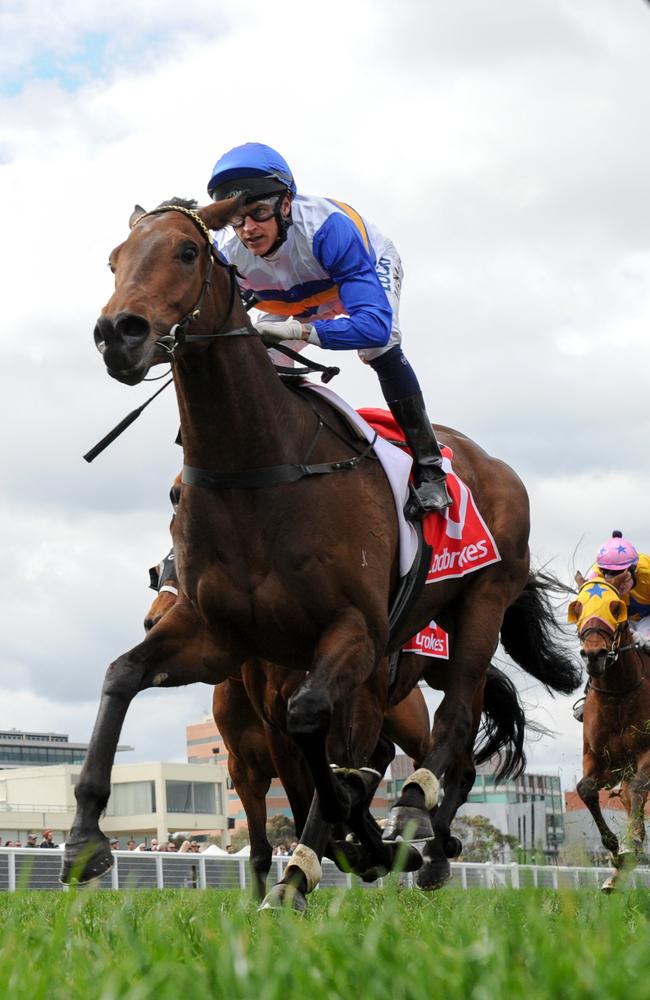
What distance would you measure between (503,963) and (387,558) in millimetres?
3627

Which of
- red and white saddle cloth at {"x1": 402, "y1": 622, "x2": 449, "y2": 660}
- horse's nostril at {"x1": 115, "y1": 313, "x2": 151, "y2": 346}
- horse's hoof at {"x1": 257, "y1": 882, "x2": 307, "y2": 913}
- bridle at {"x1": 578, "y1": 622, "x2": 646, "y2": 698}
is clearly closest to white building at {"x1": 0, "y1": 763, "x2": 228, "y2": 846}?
bridle at {"x1": 578, "y1": 622, "x2": 646, "y2": 698}

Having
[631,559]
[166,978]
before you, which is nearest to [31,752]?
[631,559]

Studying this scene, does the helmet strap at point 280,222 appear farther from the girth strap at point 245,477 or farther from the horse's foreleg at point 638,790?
the horse's foreleg at point 638,790

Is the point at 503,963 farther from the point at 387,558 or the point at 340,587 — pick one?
the point at 387,558

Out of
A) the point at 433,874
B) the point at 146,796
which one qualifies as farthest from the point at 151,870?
the point at 146,796

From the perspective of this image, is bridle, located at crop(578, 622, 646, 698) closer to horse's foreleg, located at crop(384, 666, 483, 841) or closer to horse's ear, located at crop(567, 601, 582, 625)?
horse's ear, located at crop(567, 601, 582, 625)

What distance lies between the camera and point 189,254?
5.25 m

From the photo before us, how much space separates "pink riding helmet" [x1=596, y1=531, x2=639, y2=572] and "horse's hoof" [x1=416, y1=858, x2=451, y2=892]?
214 inches

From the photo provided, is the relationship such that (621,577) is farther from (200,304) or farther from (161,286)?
(161,286)

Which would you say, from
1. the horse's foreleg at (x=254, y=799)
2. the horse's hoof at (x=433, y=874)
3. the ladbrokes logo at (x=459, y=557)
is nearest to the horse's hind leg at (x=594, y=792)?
the horse's foreleg at (x=254, y=799)

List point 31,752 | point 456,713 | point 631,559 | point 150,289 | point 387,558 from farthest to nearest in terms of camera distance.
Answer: point 31,752 < point 631,559 < point 456,713 < point 387,558 < point 150,289

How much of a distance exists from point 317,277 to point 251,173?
57 centimetres

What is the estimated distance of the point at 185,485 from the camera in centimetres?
551

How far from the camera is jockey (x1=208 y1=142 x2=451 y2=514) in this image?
5984 millimetres
